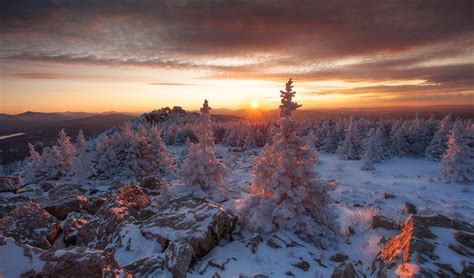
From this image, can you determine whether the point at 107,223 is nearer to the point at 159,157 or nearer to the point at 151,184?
the point at 151,184

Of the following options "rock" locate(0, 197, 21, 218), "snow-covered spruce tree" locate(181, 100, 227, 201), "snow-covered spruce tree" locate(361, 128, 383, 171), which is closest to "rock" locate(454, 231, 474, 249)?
"snow-covered spruce tree" locate(181, 100, 227, 201)

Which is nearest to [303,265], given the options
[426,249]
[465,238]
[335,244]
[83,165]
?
[335,244]

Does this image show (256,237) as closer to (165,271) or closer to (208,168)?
(165,271)

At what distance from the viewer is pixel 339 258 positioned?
9.80 metres

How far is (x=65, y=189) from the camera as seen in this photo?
58.2 ft

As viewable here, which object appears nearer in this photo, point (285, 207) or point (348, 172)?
point (285, 207)

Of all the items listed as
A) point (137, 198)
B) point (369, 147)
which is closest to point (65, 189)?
point (137, 198)

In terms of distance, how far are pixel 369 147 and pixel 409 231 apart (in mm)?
36862

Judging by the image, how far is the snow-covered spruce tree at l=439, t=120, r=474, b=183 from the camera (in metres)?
28.7

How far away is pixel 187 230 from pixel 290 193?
14.0ft

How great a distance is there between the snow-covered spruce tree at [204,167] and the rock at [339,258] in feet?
23.8

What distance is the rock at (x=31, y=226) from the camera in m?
10.1

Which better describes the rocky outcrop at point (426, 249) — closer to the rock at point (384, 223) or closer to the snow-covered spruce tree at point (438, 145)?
the rock at point (384, 223)

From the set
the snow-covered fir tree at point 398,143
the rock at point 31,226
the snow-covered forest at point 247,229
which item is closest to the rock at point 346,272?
the snow-covered forest at point 247,229
